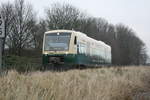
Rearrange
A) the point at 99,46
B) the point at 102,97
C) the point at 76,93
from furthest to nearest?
the point at 99,46
the point at 102,97
the point at 76,93

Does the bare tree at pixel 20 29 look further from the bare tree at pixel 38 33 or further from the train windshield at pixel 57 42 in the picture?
the train windshield at pixel 57 42

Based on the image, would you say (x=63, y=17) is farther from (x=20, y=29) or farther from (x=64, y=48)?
(x=64, y=48)

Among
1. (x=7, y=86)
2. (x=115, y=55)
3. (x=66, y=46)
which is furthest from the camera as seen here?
(x=115, y=55)

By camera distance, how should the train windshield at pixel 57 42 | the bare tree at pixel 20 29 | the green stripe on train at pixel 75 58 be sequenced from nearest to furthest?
the green stripe on train at pixel 75 58 → the train windshield at pixel 57 42 → the bare tree at pixel 20 29

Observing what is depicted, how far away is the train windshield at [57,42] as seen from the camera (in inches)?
890

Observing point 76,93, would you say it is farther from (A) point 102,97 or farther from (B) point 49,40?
(B) point 49,40

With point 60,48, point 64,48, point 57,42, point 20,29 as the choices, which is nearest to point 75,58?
point 64,48

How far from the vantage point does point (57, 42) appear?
22891 millimetres

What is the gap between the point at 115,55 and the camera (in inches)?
3135

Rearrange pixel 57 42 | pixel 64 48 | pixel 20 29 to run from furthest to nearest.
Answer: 1. pixel 20 29
2. pixel 57 42
3. pixel 64 48

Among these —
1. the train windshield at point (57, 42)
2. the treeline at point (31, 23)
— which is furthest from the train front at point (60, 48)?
the treeline at point (31, 23)

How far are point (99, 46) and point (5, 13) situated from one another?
2644 cm

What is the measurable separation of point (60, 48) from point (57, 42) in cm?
59

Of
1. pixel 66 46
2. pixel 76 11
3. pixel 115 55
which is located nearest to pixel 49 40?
pixel 66 46
